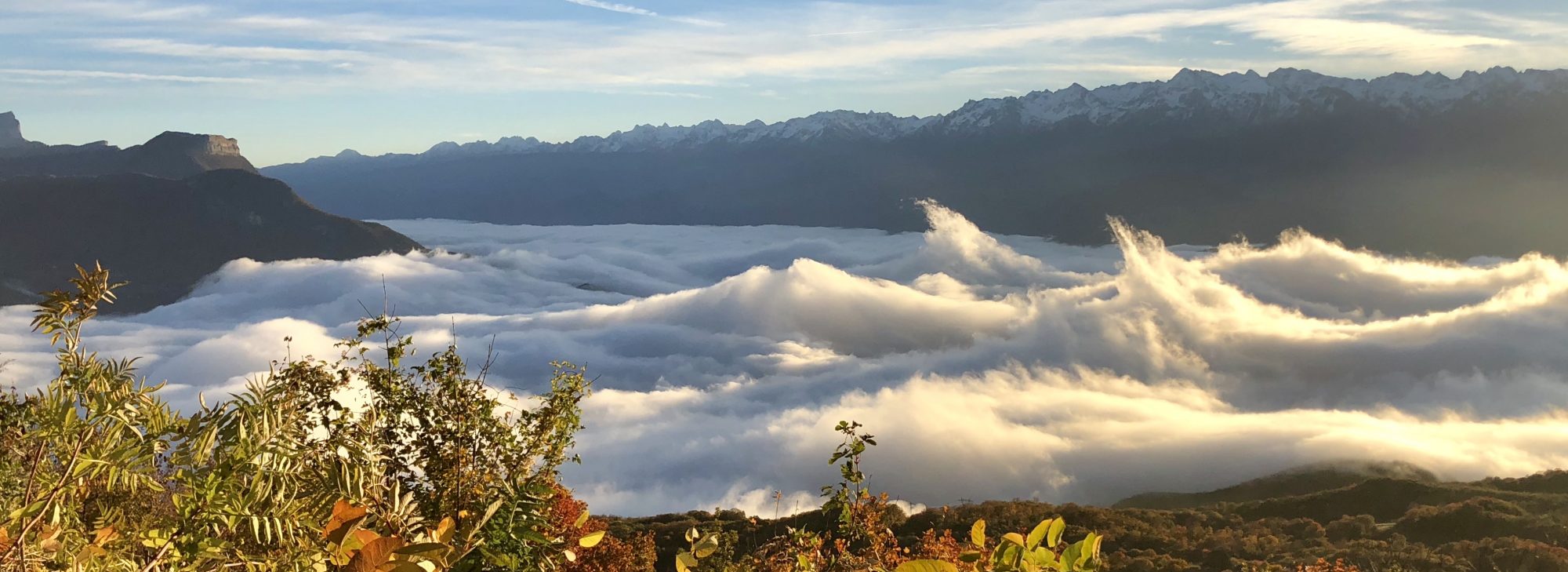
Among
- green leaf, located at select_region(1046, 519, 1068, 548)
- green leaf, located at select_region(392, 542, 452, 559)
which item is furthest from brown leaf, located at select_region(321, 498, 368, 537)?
green leaf, located at select_region(1046, 519, 1068, 548)

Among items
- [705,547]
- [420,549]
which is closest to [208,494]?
[420,549]

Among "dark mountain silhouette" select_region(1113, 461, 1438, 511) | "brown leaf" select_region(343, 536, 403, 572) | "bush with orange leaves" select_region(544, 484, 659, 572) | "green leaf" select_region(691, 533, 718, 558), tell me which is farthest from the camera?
"dark mountain silhouette" select_region(1113, 461, 1438, 511)

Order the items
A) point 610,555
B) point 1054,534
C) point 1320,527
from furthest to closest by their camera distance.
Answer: point 1320,527 < point 610,555 < point 1054,534

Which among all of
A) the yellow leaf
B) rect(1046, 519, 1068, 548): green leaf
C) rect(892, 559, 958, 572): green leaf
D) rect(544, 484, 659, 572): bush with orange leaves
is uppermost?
rect(1046, 519, 1068, 548): green leaf

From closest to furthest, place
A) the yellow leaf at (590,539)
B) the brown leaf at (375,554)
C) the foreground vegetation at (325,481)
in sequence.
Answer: the brown leaf at (375,554)
the foreground vegetation at (325,481)
the yellow leaf at (590,539)

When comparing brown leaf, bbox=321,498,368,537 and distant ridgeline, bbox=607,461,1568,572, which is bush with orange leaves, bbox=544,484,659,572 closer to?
distant ridgeline, bbox=607,461,1568,572

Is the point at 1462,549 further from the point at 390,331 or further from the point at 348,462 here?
the point at 348,462

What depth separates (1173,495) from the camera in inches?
7554

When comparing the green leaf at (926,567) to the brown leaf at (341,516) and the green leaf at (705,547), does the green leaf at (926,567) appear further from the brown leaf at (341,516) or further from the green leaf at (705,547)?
the brown leaf at (341,516)

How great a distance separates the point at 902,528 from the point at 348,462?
77.7 m

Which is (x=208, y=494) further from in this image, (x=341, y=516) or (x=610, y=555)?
(x=610, y=555)

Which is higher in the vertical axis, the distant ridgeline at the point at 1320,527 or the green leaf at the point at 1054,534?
the green leaf at the point at 1054,534

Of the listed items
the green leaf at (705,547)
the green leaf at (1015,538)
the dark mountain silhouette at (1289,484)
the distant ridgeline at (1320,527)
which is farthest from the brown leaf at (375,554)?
the dark mountain silhouette at (1289,484)

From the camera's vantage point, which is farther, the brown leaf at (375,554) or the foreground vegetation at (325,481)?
the foreground vegetation at (325,481)
